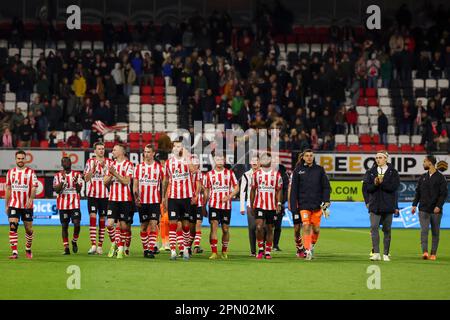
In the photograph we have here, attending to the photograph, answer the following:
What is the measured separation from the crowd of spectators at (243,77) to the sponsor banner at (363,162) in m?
0.94

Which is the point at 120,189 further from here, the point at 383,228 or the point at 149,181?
the point at 383,228

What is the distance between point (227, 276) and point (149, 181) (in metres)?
4.07

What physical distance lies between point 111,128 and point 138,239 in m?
11.9

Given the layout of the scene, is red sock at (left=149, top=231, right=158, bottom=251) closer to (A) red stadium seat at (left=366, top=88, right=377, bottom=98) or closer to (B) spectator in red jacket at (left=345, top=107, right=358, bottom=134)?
(B) spectator in red jacket at (left=345, top=107, right=358, bottom=134)

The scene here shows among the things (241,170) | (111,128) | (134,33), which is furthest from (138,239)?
(134,33)

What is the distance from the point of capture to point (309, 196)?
66.6 feet

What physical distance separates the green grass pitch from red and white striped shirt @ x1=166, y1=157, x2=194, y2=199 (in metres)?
1.32

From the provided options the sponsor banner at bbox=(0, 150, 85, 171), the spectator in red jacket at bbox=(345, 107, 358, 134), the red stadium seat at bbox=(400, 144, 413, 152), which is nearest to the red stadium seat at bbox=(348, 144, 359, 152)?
the spectator in red jacket at bbox=(345, 107, 358, 134)

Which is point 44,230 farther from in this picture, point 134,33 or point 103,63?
point 134,33

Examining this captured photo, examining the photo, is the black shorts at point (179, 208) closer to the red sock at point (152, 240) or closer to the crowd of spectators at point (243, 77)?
the red sock at point (152, 240)

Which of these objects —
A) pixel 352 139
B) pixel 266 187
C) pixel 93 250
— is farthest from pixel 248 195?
pixel 352 139

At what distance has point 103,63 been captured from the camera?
130 feet

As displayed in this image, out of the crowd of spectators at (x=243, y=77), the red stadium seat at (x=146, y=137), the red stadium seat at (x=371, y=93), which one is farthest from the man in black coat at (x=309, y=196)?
the red stadium seat at (x=371, y=93)

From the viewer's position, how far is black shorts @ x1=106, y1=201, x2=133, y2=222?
66.6 ft
